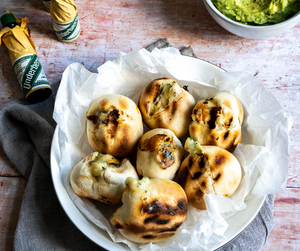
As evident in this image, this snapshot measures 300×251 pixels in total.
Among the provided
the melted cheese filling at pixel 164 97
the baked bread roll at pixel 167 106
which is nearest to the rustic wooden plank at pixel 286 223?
the baked bread roll at pixel 167 106

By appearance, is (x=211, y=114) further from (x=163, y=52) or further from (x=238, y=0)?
(x=238, y=0)

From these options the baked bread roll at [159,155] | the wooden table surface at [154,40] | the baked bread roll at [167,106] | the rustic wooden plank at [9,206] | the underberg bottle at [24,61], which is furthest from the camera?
the wooden table surface at [154,40]

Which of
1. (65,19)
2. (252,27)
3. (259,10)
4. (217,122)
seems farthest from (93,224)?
(259,10)

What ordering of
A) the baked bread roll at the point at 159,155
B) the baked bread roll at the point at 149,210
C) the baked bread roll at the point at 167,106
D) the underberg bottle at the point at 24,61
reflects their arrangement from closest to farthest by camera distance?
the baked bread roll at the point at 149,210 < the baked bread roll at the point at 159,155 < the baked bread roll at the point at 167,106 < the underberg bottle at the point at 24,61

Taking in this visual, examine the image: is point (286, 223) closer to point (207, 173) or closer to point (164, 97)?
point (207, 173)

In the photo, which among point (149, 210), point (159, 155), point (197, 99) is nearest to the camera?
point (149, 210)

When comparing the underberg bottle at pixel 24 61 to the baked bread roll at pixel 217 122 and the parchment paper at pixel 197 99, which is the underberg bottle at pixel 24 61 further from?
the baked bread roll at pixel 217 122
